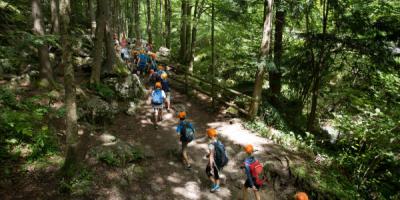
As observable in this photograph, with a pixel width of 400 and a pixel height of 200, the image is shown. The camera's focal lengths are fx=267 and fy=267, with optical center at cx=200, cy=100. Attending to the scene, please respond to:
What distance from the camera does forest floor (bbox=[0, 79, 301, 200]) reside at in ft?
22.3

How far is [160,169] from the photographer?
9.01 metres

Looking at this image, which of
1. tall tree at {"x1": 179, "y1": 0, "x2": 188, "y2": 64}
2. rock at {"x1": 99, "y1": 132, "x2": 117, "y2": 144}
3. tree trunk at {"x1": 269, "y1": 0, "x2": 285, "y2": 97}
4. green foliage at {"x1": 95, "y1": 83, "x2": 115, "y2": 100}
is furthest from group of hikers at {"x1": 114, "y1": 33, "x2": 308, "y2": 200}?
tall tree at {"x1": 179, "y1": 0, "x2": 188, "y2": 64}

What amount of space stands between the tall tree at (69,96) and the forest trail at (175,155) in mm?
1085

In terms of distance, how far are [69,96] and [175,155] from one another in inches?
182

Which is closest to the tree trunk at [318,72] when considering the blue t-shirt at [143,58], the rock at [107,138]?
the rock at [107,138]

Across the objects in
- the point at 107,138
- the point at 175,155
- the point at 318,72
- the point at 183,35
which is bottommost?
the point at 175,155

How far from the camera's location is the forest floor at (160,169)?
6.79 metres

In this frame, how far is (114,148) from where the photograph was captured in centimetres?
873

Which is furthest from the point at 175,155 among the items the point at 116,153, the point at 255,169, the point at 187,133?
the point at 255,169

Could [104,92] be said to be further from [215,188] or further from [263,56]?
[263,56]

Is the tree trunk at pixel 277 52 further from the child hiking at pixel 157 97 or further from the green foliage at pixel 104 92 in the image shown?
the green foliage at pixel 104 92

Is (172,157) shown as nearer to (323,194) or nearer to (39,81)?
(323,194)

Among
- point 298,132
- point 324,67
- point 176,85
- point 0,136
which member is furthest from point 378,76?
point 0,136

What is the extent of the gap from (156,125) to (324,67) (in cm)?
901
